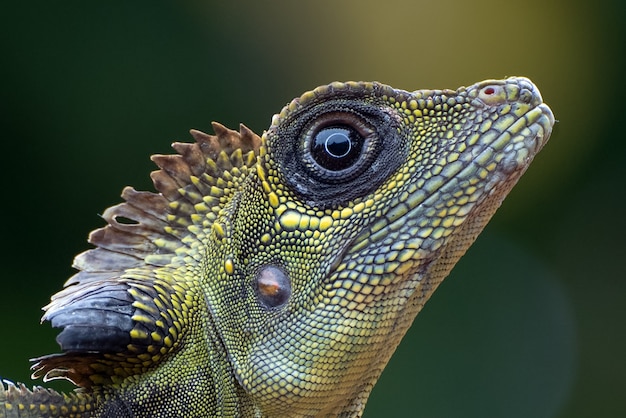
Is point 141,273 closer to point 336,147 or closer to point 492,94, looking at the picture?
point 336,147

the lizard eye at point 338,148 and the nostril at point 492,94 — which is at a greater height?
the nostril at point 492,94

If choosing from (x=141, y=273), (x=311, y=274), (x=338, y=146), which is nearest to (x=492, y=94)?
(x=338, y=146)

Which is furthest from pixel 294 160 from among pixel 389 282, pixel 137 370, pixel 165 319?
pixel 137 370

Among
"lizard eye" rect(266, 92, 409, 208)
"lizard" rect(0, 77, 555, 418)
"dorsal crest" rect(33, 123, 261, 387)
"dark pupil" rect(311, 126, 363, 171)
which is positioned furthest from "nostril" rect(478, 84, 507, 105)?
"dorsal crest" rect(33, 123, 261, 387)

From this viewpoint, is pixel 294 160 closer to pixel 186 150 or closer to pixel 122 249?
pixel 186 150

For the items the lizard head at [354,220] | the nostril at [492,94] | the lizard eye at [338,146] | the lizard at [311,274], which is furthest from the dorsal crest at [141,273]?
the nostril at [492,94]

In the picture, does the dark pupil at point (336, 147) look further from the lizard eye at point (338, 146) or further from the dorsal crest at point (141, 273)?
the dorsal crest at point (141, 273)
